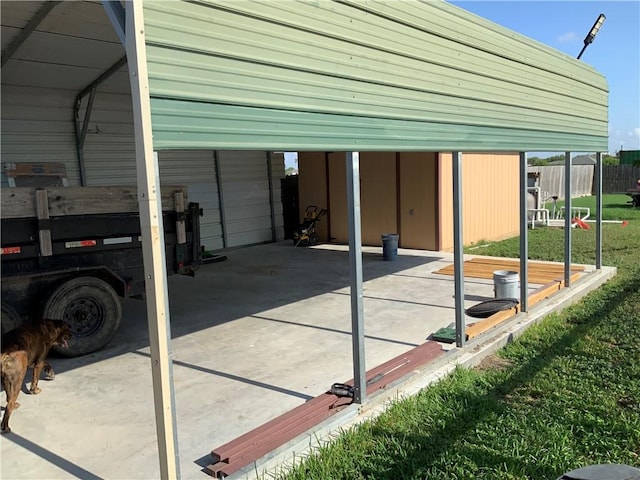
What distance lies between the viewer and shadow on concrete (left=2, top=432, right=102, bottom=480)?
301 centimetres

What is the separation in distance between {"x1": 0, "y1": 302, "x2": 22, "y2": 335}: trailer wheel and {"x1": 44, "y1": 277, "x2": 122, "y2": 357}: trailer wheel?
232mm

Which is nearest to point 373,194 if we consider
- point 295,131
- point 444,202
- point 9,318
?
point 444,202

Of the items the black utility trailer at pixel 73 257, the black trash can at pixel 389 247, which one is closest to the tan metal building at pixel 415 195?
the black trash can at pixel 389 247

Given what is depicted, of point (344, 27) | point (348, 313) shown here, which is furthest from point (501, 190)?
point (344, 27)

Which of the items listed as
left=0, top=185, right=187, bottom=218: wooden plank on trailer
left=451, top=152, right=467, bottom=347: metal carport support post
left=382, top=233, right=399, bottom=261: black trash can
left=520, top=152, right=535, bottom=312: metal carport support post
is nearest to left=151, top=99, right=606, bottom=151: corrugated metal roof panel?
left=451, top=152, right=467, bottom=347: metal carport support post

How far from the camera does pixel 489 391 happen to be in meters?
4.15

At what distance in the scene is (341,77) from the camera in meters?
3.56

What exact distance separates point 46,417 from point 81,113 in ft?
21.3

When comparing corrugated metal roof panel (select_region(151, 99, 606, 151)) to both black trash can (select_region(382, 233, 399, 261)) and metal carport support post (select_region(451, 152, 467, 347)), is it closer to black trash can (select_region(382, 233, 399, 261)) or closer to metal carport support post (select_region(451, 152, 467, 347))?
metal carport support post (select_region(451, 152, 467, 347))

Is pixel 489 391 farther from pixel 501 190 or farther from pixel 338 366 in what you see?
pixel 501 190

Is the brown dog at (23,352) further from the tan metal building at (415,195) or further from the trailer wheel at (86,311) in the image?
the tan metal building at (415,195)

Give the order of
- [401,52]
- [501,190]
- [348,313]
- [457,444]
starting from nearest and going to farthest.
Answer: [457,444]
[401,52]
[348,313]
[501,190]

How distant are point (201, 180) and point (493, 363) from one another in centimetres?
827

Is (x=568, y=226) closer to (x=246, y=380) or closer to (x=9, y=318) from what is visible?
(x=246, y=380)
